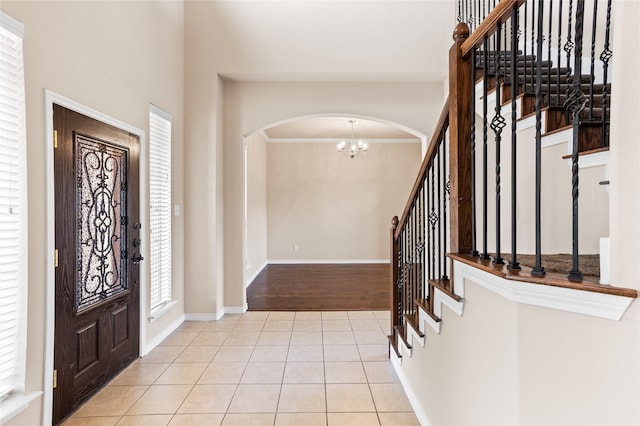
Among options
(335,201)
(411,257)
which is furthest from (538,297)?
(335,201)

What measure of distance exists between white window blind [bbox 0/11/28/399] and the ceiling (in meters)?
4.63

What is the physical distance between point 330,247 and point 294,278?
189 cm

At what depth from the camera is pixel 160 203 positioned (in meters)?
3.69

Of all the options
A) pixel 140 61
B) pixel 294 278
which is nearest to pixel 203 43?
pixel 140 61

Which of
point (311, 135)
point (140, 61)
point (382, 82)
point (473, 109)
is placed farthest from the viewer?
point (311, 135)

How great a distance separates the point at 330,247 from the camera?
8.23 meters

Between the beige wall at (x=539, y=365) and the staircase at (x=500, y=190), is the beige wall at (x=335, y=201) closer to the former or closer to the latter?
the staircase at (x=500, y=190)

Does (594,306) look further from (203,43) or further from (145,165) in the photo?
(203,43)

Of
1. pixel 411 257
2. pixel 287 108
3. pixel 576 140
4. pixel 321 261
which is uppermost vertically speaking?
pixel 287 108

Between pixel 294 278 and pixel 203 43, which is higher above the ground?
pixel 203 43

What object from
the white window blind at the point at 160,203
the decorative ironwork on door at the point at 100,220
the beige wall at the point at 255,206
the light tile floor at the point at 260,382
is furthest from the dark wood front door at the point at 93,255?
the beige wall at the point at 255,206

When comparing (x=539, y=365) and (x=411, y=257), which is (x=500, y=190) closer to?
(x=411, y=257)

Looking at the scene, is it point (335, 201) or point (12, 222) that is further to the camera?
point (335, 201)

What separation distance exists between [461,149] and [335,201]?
260 inches
